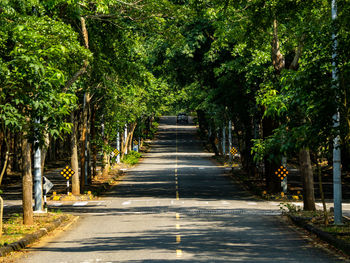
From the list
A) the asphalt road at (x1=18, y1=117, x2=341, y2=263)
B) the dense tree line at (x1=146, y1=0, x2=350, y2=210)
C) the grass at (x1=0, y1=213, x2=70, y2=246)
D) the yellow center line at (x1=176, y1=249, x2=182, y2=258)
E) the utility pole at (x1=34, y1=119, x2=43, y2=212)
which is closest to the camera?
the dense tree line at (x1=146, y1=0, x2=350, y2=210)

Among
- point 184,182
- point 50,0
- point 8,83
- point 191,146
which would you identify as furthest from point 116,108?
point 191,146

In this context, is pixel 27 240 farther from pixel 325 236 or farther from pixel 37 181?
pixel 325 236

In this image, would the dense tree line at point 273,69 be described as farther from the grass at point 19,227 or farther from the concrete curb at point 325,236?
the grass at point 19,227

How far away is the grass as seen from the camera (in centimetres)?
1586

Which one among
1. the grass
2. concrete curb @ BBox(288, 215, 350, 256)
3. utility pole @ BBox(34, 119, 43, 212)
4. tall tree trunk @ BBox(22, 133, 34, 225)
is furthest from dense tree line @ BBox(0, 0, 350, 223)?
concrete curb @ BBox(288, 215, 350, 256)

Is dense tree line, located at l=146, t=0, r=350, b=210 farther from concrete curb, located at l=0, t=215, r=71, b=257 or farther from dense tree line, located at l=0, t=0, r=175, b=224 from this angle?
concrete curb, located at l=0, t=215, r=71, b=257

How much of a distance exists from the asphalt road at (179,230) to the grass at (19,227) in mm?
812

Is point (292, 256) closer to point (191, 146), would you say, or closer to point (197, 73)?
point (197, 73)

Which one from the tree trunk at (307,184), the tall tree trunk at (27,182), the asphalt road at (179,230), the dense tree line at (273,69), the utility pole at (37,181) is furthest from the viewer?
the tree trunk at (307,184)

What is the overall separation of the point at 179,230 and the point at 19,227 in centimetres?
480

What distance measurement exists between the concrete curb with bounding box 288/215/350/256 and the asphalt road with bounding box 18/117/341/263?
458 mm

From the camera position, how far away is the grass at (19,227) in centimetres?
1586

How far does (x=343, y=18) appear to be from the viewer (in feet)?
44.6

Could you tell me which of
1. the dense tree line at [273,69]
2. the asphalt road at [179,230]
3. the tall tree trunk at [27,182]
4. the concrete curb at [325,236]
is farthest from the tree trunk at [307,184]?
the tall tree trunk at [27,182]
